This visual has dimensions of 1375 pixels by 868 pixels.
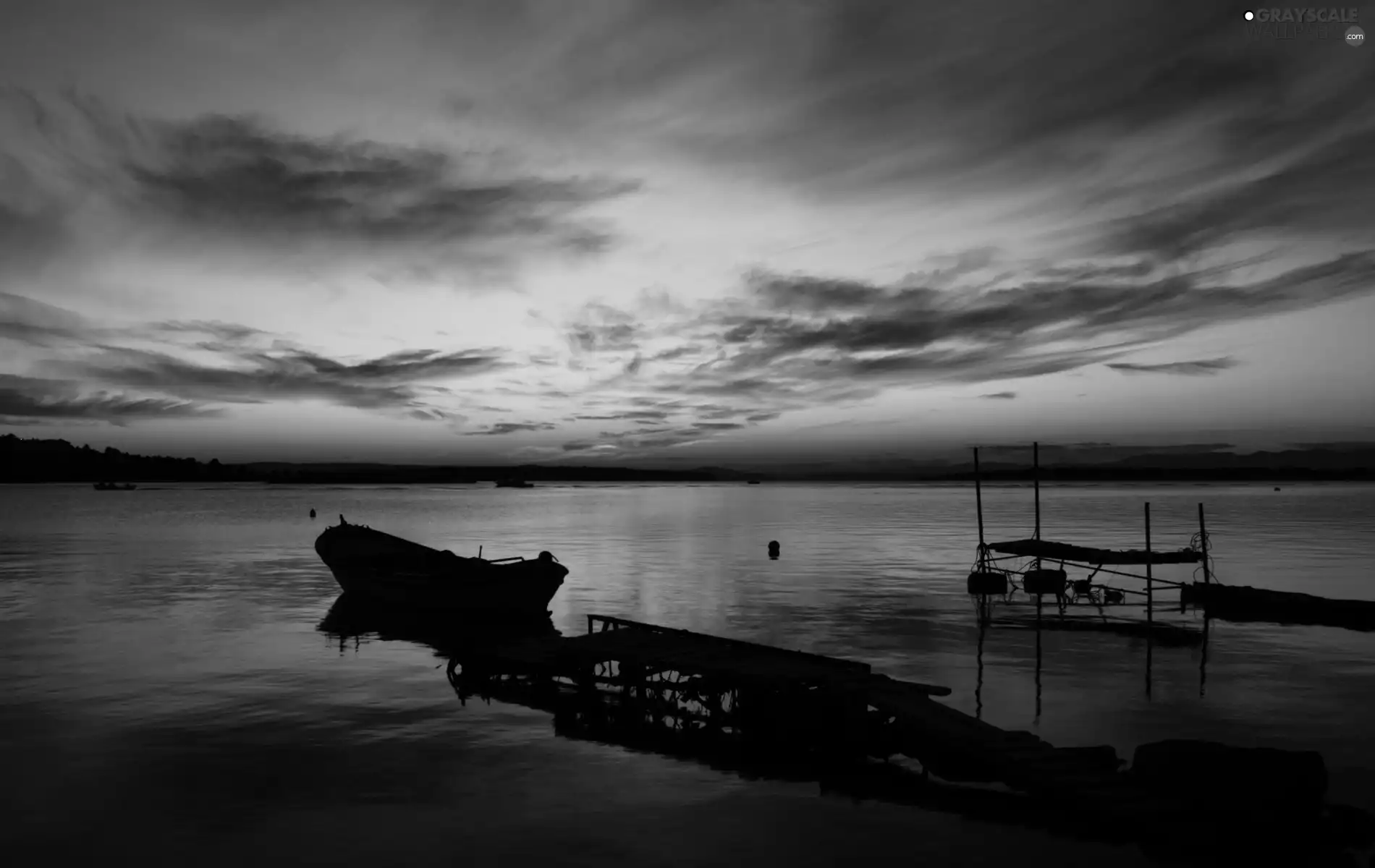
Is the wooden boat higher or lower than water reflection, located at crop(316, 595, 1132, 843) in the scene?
higher

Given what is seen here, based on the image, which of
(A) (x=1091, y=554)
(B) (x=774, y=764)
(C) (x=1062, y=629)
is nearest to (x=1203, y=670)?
(C) (x=1062, y=629)

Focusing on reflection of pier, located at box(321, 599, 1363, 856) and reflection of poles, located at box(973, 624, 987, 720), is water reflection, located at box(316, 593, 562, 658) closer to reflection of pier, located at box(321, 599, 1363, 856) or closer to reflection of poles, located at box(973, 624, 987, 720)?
reflection of pier, located at box(321, 599, 1363, 856)

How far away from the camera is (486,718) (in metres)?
20.9

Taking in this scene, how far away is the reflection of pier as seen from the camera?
13.2 m

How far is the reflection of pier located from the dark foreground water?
83 centimetres

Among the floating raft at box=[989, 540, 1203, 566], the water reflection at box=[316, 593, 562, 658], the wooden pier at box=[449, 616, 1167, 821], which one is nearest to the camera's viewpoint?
the wooden pier at box=[449, 616, 1167, 821]

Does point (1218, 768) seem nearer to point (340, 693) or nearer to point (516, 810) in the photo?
point (516, 810)

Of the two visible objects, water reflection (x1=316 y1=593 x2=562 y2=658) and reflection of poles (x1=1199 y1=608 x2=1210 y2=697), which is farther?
water reflection (x1=316 y1=593 x2=562 y2=658)

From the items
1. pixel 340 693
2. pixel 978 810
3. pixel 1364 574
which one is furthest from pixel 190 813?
pixel 1364 574

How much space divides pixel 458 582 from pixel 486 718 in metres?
15.0

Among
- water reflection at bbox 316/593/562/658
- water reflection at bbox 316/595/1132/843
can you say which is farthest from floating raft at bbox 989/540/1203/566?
water reflection at bbox 316/595/1132/843

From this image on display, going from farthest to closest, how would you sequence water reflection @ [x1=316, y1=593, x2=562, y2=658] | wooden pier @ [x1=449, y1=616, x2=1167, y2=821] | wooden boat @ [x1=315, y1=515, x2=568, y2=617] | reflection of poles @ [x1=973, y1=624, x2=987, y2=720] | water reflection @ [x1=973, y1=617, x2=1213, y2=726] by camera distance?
1. wooden boat @ [x1=315, y1=515, x2=568, y2=617]
2. water reflection @ [x1=316, y1=593, x2=562, y2=658]
3. water reflection @ [x1=973, y1=617, x2=1213, y2=726]
4. reflection of poles @ [x1=973, y1=624, x2=987, y2=720]
5. wooden pier @ [x1=449, y1=616, x2=1167, y2=821]

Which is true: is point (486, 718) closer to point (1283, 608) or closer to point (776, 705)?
point (776, 705)

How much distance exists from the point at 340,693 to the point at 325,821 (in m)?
9.20
